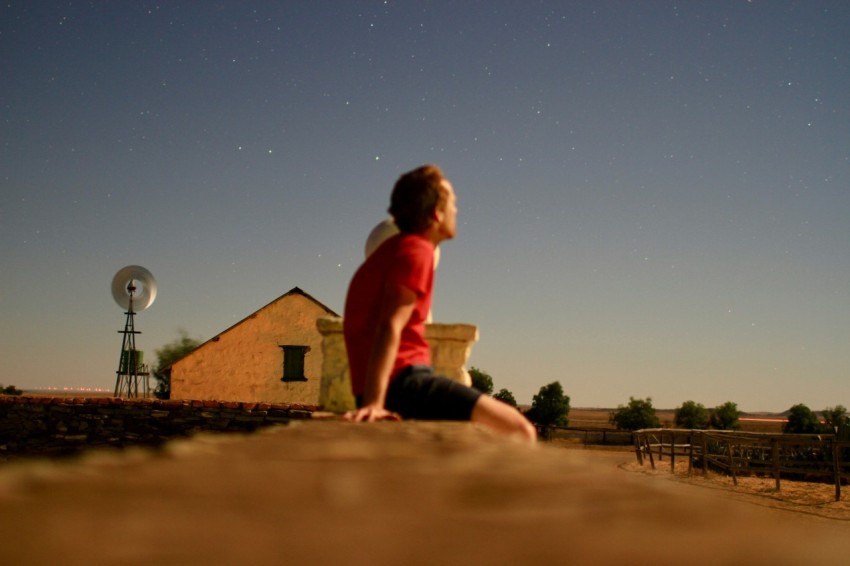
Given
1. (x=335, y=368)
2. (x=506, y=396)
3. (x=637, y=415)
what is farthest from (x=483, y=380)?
(x=335, y=368)

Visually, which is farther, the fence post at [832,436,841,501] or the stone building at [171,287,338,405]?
the stone building at [171,287,338,405]

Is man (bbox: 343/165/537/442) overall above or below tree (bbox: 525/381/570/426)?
above

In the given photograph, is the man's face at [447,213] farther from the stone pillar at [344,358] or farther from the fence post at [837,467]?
the fence post at [837,467]

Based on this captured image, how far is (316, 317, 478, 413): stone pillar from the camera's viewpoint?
4.87 metres

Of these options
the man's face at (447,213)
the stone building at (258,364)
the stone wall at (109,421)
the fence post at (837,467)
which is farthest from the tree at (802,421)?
the man's face at (447,213)

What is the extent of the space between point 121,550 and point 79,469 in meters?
0.38

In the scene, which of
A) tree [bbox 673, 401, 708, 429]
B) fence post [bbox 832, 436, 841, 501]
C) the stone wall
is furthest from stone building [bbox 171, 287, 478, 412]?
tree [bbox 673, 401, 708, 429]

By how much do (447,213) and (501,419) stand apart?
104 centimetres

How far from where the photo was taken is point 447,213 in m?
3.20

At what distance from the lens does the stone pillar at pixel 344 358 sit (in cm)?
→ 487

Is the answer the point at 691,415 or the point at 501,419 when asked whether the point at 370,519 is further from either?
the point at 691,415

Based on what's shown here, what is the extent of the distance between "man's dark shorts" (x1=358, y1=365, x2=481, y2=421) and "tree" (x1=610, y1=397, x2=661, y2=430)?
71.6 metres

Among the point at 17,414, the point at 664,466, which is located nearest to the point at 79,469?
the point at 17,414

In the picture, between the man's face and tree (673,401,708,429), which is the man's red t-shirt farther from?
tree (673,401,708,429)
